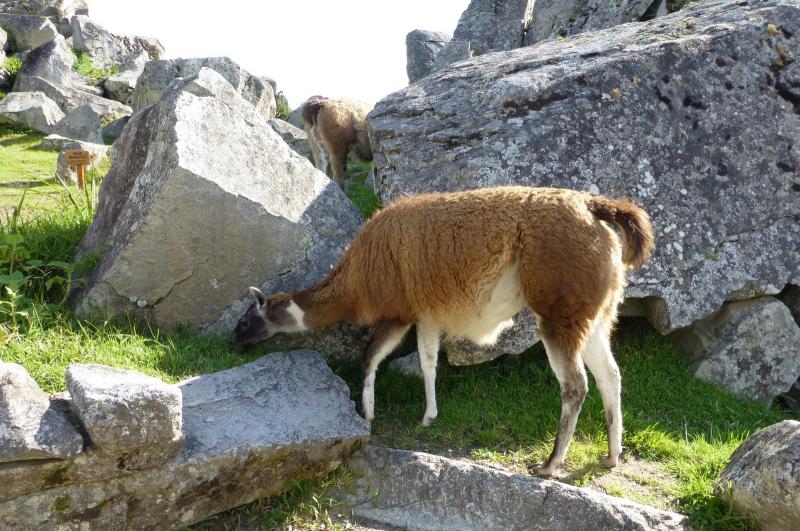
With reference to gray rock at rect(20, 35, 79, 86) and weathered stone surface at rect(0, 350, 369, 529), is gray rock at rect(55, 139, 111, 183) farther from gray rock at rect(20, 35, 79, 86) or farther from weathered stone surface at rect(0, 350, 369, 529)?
gray rock at rect(20, 35, 79, 86)

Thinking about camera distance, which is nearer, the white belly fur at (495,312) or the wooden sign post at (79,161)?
the white belly fur at (495,312)

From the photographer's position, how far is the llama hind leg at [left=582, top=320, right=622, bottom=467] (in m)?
4.88

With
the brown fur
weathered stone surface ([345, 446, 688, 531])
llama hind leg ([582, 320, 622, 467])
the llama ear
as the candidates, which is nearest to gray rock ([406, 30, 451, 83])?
the brown fur

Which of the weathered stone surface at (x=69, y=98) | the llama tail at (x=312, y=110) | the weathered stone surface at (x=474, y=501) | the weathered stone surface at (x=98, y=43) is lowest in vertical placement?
the weathered stone surface at (x=474, y=501)

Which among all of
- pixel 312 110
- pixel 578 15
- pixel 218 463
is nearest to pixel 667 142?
pixel 218 463

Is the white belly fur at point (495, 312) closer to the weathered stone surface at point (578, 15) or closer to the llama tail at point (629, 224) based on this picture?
the llama tail at point (629, 224)

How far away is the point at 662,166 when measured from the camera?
6113 millimetres

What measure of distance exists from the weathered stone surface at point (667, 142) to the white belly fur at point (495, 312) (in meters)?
1.30

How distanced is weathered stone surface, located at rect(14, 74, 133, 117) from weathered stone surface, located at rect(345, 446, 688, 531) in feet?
51.2

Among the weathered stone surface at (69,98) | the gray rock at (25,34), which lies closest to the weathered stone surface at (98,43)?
the gray rock at (25,34)

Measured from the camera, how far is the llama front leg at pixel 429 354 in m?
5.48

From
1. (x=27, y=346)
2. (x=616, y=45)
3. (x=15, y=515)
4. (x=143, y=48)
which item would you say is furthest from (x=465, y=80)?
(x=143, y=48)

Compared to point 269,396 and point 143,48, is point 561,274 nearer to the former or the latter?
point 269,396

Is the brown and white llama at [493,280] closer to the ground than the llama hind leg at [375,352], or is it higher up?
higher up
